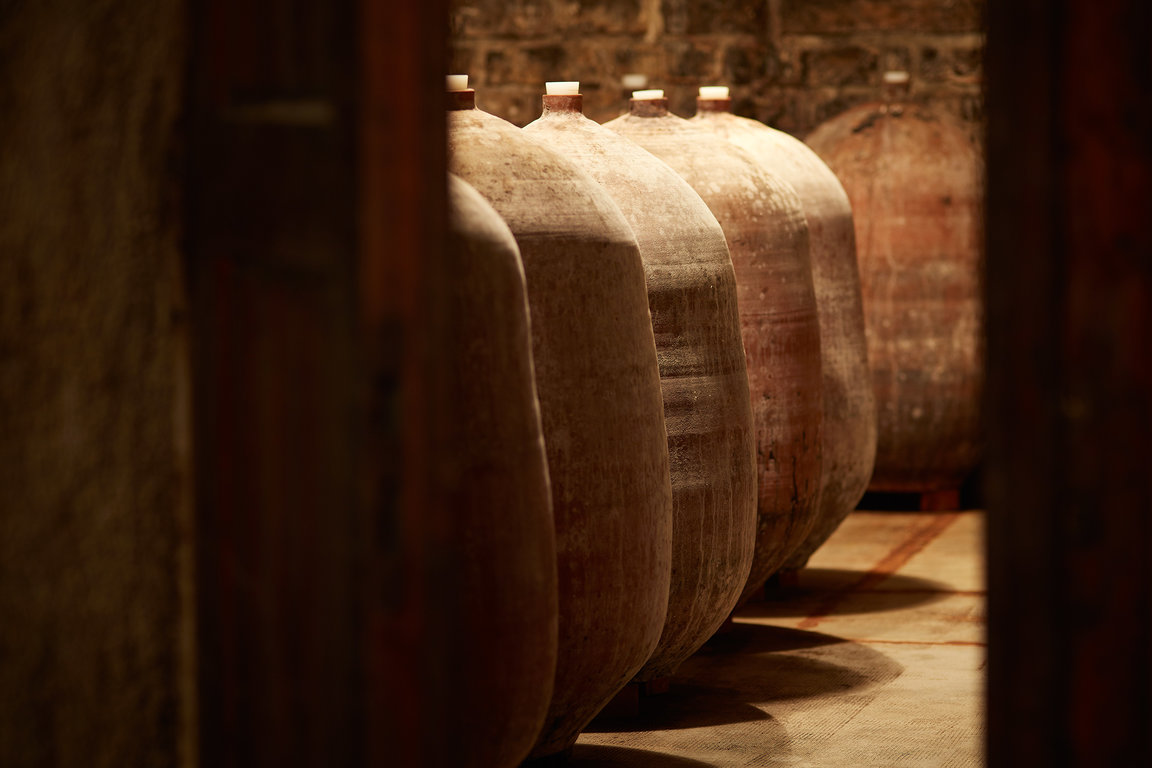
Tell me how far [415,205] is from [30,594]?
680 millimetres

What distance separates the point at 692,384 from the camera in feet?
12.2

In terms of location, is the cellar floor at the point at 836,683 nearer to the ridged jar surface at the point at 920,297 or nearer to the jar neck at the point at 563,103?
the ridged jar surface at the point at 920,297

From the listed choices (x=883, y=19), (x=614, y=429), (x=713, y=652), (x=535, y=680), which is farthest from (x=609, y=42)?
(x=535, y=680)

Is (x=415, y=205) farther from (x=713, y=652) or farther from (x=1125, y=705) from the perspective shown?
(x=713, y=652)

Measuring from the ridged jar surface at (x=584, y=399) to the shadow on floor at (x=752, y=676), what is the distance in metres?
0.74

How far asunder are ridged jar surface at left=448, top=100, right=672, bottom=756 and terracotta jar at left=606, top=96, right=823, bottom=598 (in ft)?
4.41

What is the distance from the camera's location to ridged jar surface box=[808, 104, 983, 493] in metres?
6.55

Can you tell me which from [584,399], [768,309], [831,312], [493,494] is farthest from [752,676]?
[493,494]

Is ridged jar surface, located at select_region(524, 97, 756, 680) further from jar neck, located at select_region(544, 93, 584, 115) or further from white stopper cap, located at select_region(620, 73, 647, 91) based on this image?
white stopper cap, located at select_region(620, 73, 647, 91)

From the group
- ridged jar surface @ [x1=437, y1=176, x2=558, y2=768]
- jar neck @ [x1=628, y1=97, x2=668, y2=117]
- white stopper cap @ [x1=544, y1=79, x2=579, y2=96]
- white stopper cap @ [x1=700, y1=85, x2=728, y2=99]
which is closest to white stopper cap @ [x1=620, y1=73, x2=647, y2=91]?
white stopper cap @ [x1=700, y1=85, x2=728, y2=99]

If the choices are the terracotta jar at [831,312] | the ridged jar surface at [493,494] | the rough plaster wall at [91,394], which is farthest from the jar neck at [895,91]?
the rough plaster wall at [91,394]

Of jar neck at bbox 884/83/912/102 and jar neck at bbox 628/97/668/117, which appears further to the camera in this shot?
jar neck at bbox 884/83/912/102

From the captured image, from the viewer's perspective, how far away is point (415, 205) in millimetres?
1688

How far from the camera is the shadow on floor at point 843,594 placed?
16.4 feet
